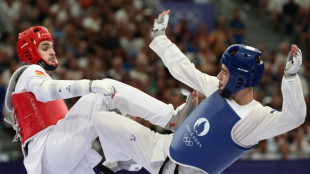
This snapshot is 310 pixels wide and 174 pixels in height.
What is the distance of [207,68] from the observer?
45.7 feet

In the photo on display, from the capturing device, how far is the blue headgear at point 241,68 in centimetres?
599

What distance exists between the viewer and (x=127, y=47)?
15031 millimetres

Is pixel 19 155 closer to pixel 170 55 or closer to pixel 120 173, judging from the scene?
→ pixel 120 173

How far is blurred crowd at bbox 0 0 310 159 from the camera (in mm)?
12922

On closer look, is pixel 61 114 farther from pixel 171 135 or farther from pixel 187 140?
pixel 187 140

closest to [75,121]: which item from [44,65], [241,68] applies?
[44,65]

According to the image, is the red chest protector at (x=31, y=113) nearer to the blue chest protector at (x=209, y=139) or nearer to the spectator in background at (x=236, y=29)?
the blue chest protector at (x=209, y=139)

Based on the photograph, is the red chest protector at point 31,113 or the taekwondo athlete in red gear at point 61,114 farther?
the red chest protector at point 31,113

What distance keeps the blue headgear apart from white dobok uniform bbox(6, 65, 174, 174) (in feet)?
3.54

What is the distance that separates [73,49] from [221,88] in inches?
339

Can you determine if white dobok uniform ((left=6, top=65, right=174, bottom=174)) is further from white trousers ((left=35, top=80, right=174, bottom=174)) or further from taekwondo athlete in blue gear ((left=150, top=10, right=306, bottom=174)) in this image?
taekwondo athlete in blue gear ((left=150, top=10, right=306, bottom=174))

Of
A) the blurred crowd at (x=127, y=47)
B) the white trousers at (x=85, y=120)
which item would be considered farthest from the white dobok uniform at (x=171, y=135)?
the blurred crowd at (x=127, y=47)

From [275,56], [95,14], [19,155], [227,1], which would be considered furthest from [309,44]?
[19,155]

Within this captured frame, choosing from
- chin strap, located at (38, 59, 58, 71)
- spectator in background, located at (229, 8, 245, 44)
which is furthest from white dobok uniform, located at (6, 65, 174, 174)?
spectator in background, located at (229, 8, 245, 44)
